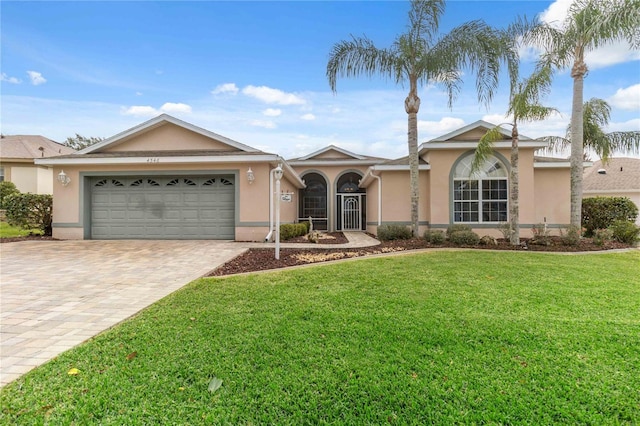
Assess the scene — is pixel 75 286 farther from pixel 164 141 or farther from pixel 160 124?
pixel 160 124


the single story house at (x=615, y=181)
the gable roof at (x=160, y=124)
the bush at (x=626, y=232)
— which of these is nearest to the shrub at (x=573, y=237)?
the bush at (x=626, y=232)

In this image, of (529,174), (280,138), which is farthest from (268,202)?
(280,138)

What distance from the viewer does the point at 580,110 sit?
10.8 m

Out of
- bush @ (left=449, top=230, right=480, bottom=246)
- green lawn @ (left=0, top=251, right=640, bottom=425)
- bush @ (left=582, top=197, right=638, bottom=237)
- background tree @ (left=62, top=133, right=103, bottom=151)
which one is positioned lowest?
green lawn @ (left=0, top=251, right=640, bottom=425)

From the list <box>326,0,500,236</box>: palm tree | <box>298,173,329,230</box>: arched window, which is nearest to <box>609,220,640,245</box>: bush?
<box>326,0,500,236</box>: palm tree

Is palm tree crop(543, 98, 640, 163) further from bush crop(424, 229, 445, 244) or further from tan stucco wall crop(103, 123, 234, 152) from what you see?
tan stucco wall crop(103, 123, 234, 152)

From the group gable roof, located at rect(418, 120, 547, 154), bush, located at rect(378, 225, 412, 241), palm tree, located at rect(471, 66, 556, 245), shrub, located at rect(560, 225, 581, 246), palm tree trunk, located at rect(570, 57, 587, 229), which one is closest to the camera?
palm tree, located at rect(471, 66, 556, 245)

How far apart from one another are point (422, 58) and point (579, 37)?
5.01m

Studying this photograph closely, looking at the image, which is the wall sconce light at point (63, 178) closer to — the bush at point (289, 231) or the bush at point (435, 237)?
the bush at point (289, 231)

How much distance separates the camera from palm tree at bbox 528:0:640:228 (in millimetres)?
8789

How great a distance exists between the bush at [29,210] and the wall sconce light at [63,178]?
1.58 meters

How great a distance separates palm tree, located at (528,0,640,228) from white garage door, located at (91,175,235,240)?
12709mm

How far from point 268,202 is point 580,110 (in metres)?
11.9

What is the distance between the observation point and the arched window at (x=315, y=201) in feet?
67.1
